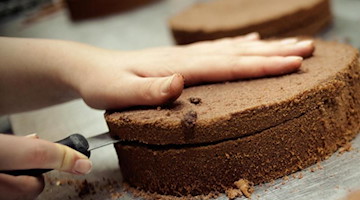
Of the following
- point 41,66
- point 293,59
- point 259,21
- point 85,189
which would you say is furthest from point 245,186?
point 259,21

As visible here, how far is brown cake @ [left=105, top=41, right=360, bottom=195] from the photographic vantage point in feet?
4.31

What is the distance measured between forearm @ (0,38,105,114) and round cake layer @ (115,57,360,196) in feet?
1.12

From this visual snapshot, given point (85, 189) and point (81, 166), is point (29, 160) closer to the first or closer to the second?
point (81, 166)

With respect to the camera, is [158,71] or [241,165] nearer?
[241,165]

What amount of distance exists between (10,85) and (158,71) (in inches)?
21.3

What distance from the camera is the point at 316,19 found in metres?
2.70

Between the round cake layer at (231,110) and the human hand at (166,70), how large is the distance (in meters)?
0.03

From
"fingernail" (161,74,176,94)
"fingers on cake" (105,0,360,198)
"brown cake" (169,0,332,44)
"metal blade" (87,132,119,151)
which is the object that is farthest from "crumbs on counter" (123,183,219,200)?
"brown cake" (169,0,332,44)

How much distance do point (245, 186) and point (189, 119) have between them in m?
0.25

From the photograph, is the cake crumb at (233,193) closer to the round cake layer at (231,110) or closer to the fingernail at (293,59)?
the round cake layer at (231,110)

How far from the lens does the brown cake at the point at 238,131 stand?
4.31 ft

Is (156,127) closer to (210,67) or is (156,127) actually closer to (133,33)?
(210,67)

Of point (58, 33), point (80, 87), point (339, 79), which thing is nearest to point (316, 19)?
point (339, 79)

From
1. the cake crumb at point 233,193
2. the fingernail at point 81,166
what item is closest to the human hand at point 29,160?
the fingernail at point 81,166
